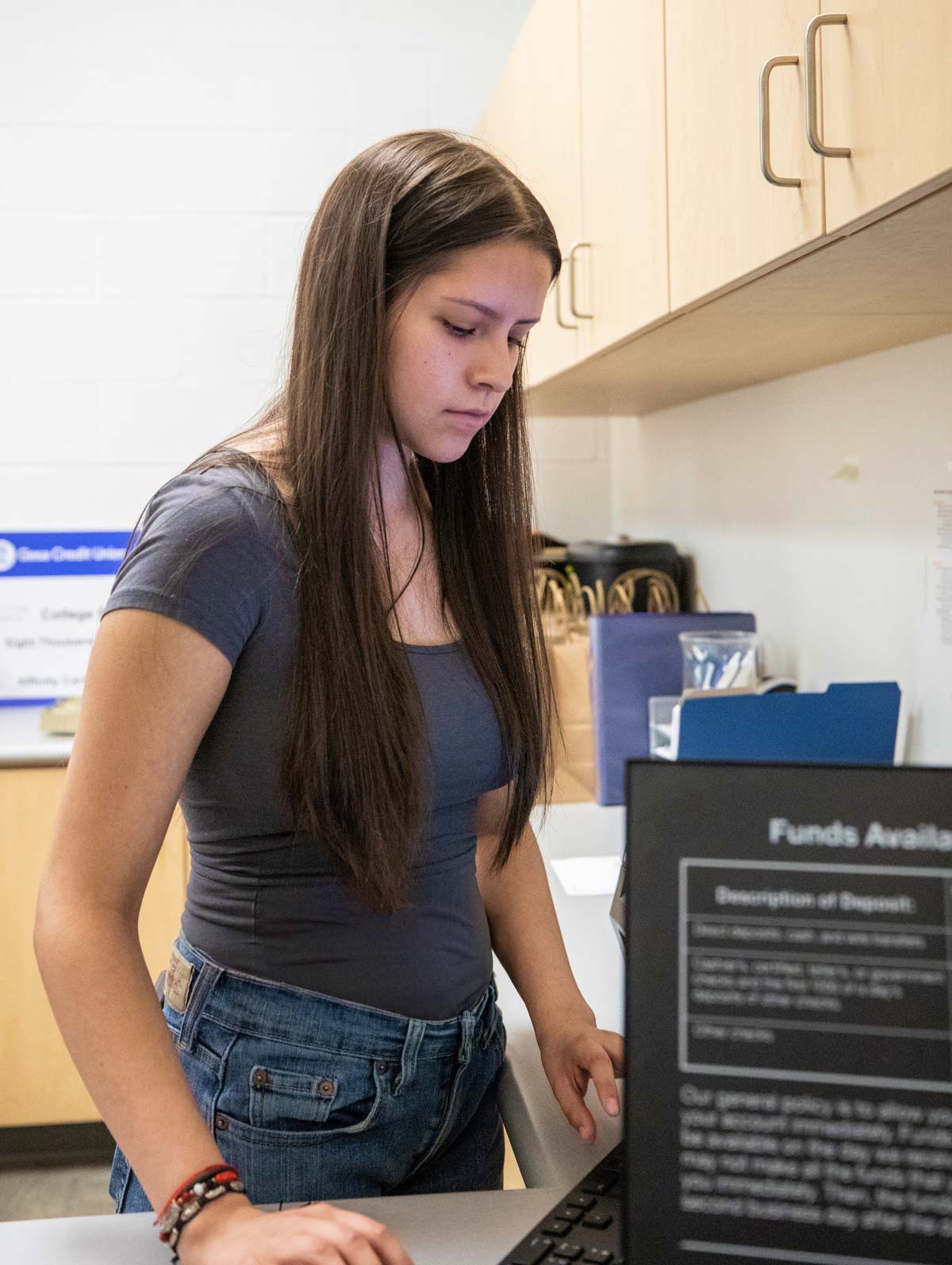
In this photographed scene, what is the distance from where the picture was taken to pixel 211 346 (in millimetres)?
2924

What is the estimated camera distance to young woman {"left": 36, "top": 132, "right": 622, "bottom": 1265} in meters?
0.73

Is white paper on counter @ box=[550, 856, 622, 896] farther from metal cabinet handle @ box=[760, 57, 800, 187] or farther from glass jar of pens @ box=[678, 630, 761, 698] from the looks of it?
metal cabinet handle @ box=[760, 57, 800, 187]

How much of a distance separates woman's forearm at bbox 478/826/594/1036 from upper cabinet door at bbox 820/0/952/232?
23.2 inches

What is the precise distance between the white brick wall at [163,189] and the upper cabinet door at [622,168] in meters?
1.36

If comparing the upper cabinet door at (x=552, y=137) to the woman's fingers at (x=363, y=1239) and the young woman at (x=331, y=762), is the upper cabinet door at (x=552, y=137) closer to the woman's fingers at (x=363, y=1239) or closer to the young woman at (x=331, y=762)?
the young woman at (x=331, y=762)

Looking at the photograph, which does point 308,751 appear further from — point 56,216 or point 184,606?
point 56,216

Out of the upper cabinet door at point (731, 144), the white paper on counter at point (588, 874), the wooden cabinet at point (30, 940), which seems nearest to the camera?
the upper cabinet door at point (731, 144)

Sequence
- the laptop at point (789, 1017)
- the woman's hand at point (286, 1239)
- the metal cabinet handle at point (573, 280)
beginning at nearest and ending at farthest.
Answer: the laptop at point (789, 1017) → the woman's hand at point (286, 1239) → the metal cabinet handle at point (573, 280)

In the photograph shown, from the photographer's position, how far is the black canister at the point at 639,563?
2414 millimetres

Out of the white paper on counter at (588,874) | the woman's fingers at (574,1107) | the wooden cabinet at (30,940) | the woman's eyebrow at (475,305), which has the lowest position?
the wooden cabinet at (30,940)

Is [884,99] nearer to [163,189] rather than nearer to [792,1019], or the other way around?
[792,1019]

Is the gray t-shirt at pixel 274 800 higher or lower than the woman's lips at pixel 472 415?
lower

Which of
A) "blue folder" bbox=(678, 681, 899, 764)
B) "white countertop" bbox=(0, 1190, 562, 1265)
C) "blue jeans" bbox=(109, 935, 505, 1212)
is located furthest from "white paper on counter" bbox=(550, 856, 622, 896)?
"white countertop" bbox=(0, 1190, 562, 1265)

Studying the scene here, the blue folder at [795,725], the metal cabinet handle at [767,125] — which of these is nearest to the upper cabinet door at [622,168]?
the metal cabinet handle at [767,125]
